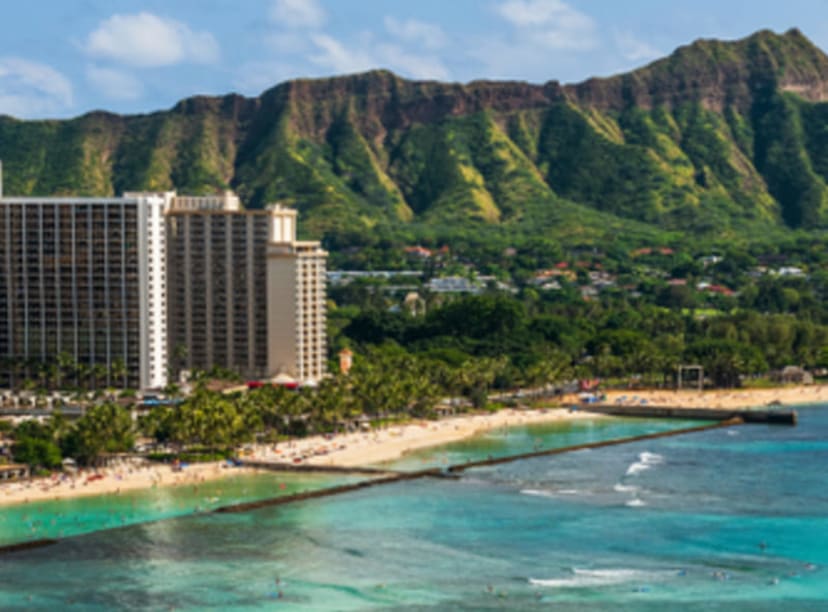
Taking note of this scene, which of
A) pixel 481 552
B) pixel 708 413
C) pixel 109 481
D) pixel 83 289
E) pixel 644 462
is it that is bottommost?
pixel 481 552

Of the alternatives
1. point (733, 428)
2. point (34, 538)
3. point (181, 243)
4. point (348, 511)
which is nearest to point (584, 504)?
point (348, 511)

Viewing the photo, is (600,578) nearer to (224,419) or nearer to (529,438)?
(224,419)

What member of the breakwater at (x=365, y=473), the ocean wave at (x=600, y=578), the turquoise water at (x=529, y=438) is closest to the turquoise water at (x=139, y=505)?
the breakwater at (x=365, y=473)

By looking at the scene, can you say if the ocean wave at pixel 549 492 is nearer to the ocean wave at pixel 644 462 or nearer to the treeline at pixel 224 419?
the ocean wave at pixel 644 462

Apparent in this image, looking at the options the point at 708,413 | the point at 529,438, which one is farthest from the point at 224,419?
the point at 708,413

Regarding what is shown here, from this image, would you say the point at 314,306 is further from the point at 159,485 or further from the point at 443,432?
the point at 159,485

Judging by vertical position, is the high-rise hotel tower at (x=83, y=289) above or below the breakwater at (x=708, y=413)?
above
